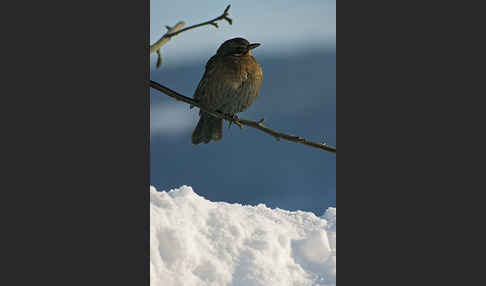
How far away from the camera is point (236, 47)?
11.8 ft

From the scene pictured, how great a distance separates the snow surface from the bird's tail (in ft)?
1.07

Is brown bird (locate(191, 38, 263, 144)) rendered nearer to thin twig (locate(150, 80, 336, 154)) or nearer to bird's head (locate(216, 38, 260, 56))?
bird's head (locate(216, 38, 260, 56))

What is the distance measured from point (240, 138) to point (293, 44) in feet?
2.24

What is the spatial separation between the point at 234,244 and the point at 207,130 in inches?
27.6

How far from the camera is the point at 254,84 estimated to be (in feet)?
12.2

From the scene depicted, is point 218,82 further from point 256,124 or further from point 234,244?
point 234,244

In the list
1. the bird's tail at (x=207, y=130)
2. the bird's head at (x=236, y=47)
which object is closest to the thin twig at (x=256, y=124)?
the bird's tail at (x=207, y=130)

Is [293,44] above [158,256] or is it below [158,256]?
above

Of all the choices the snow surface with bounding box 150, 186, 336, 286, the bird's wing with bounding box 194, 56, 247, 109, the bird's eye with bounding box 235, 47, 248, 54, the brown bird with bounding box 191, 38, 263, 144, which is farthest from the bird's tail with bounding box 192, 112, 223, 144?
the bird's eye with bounding box 235, 47, 248, 54

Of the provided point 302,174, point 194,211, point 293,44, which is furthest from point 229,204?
point 293,44

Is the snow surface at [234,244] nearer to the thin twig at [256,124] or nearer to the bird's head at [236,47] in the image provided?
the thin twig at [256,124]

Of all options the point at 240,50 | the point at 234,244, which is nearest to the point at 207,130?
the point at 240,50
